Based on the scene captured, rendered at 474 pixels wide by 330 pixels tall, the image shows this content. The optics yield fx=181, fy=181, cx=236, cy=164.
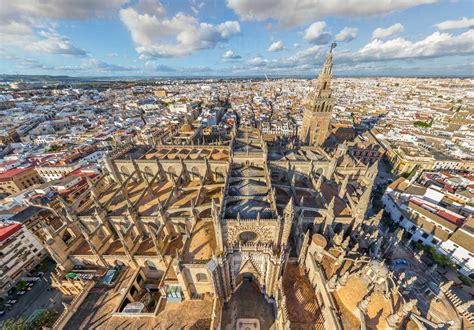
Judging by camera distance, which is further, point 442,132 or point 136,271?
point 442,132

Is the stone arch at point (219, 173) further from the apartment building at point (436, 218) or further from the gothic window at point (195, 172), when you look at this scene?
the apartment building at point (436, 218)

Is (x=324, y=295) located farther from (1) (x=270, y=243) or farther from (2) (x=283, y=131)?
(2) (x=283, y=131)

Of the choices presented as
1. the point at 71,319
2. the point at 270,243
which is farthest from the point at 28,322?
the point at 270,243

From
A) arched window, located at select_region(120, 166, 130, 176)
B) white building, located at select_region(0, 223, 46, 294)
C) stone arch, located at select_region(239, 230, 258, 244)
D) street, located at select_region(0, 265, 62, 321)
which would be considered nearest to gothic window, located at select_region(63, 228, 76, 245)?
white building, located at select_region(0, 223, 46, 294)

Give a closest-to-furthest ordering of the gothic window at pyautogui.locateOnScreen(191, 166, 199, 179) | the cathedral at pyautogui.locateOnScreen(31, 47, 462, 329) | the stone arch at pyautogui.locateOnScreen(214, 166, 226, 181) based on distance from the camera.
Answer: the cathedral at pyautogui.locateOnScreen(31, 47, 462, 329)
the stone arch at pyautogui.locateOnScreen(214, 166, 226, 181)
the gothic window at pyautogui.locateOnScreen(191, 166, 199, 179)

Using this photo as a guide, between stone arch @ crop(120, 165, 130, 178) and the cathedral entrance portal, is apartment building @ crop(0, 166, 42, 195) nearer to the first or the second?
stone arch @ crop(120, 165, 130, 178)

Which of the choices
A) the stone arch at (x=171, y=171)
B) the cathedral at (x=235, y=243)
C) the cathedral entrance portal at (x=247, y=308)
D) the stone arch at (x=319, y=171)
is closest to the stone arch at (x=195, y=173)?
the cathedral at (x=235, y=243)
